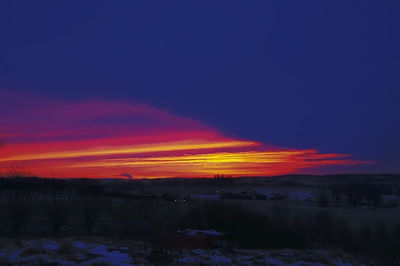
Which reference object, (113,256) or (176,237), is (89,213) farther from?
(113,256)

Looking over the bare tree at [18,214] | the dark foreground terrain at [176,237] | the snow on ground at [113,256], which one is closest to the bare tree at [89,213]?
the dark foreground terrain at [176,237]

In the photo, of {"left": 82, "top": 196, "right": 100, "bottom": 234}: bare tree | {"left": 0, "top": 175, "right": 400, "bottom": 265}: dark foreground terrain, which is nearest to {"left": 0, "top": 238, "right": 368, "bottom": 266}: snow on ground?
{"left": 0, "top": 175, "right": 400, "bottom": 265}: dark foreground terrain

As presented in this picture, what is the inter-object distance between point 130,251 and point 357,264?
373 inches

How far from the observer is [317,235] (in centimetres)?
2730

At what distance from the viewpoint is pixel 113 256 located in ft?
43.1

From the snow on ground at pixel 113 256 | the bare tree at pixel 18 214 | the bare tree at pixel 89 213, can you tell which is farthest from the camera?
the bare tree at pixel 89 213

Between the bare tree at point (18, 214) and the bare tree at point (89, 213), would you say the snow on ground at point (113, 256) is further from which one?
the bare tree at point (89, 213)

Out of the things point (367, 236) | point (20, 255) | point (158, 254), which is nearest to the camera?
point (20, 255)

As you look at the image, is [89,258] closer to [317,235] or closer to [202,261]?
[202,261]

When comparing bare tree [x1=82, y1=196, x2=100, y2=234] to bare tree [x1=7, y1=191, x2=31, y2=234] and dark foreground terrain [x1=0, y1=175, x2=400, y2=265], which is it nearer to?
dark foreground terrain [x1=0, y1=175, x2=400, y2=265]

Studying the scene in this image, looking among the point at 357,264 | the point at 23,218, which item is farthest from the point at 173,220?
the point at 357,264

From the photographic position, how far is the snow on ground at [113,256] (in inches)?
471

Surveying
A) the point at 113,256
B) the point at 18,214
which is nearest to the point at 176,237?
the point at 113,256

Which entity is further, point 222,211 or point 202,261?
point 222,211
